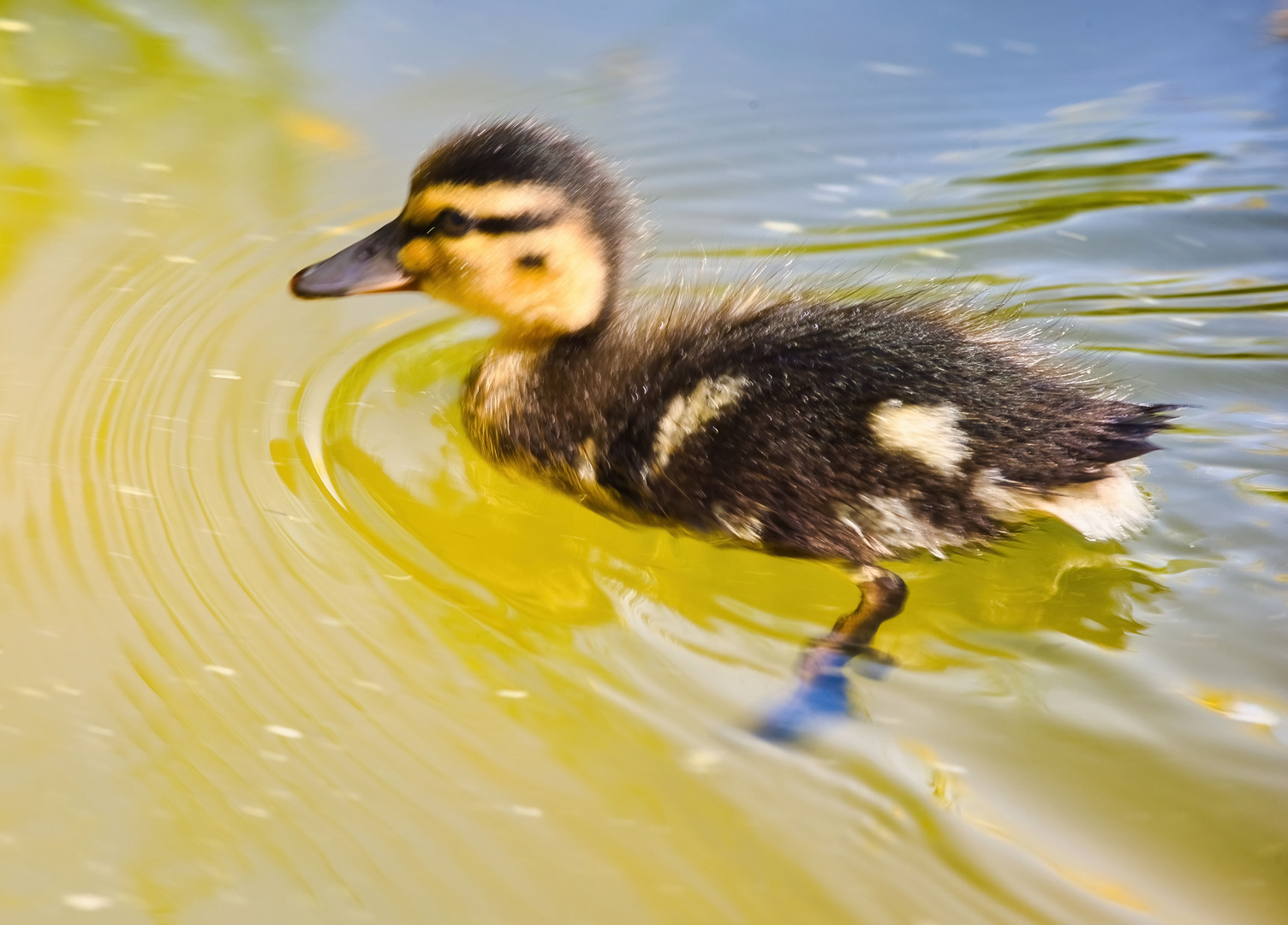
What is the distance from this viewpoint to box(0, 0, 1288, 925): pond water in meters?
1.05

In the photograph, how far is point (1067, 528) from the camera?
4.87 feet

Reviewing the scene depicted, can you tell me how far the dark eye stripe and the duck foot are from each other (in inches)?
25.2

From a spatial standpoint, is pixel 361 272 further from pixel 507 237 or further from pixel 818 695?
pixel 818 695

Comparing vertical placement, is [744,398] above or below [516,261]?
below

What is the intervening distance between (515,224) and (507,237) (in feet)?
0.08

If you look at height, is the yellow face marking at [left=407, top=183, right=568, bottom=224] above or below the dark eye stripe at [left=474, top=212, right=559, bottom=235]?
above

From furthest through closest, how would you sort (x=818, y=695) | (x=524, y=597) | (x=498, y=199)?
(x=498, y=199), (x=524, y=597), (x=818, y=695)

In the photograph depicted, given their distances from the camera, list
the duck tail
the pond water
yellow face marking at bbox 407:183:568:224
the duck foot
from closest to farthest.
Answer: the pond water, the duck foot, the duck tail, yellow face marking at bbox 407:183:568:224

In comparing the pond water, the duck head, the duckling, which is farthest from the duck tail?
the duck head

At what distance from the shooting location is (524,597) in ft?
4.44

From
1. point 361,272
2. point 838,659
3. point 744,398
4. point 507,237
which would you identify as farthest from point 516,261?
point 838,659

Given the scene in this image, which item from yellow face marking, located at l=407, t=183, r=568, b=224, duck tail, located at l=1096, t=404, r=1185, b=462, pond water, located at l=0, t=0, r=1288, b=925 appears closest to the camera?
pond water, located at l=0, t=0, r=1288, b=925

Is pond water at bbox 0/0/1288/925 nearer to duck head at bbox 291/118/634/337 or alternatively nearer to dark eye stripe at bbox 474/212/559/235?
duck head at bbox 291/118/634/337

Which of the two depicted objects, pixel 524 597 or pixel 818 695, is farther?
pixel 524 597
